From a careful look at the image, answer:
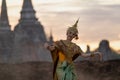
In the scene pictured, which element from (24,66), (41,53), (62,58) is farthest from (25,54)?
(62,58)

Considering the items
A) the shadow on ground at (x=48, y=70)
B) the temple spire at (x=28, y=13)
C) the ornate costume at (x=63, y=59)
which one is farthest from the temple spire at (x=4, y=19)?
the ornate costume at (x=63, y=59)

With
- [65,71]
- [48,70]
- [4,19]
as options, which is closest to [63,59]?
[65,71]

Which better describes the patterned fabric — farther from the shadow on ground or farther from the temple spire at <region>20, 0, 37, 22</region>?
the temple spire at <region>20, 0, 37, 22</region>

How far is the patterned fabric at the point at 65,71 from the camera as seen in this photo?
11758 millimetres

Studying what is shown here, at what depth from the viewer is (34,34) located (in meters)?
140

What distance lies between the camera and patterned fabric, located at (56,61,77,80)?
38.6ft

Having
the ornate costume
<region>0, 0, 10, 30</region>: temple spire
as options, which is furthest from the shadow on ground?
<region>0, 0, 10, 30</region>: temple spire

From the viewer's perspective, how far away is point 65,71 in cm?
1186

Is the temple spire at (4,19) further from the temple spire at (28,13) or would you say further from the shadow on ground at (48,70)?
the shadow on ground at (48,70)

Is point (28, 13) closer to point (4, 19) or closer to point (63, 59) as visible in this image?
point (4, 19)

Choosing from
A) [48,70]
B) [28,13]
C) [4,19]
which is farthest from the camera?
[4,19]

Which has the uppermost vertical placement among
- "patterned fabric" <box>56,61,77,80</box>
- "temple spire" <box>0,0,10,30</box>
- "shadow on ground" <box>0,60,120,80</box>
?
"patterned fabric" <box>56,61,77,80</box>

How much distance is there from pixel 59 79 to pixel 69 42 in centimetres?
63

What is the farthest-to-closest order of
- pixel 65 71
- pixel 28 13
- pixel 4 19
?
pixel 4 19
pixel 28 13
pixel 65 71
